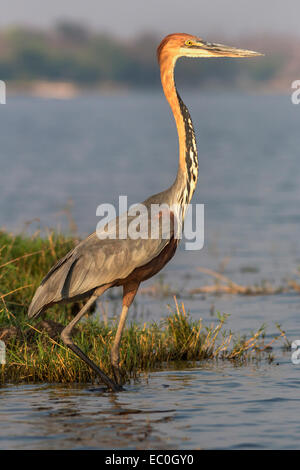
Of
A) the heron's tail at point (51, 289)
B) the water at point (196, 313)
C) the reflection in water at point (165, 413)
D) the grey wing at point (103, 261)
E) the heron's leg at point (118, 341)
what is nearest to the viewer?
the reflection in water at point (165, 413)

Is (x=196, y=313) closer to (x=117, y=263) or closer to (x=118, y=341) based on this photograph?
(x=118, y=341)

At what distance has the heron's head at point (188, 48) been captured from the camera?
8898 millimetres

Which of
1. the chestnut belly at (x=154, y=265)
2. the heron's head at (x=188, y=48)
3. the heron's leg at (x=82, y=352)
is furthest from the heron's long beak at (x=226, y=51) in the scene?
the heron's leg at (x=82, y=352)

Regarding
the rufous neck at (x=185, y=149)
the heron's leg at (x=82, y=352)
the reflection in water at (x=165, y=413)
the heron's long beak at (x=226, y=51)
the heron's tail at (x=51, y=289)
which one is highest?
the heron's long beak at (x=226, y=51)

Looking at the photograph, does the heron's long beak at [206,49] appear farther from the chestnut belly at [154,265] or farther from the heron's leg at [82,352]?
the heron's leg at [82,352]

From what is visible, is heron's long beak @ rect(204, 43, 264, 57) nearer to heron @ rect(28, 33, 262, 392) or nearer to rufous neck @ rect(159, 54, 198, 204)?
heron @ rect(28, 33, 262, 392)

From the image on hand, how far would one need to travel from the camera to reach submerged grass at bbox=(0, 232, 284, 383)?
28.8 ft

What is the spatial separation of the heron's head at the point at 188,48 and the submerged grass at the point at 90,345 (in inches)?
96.4

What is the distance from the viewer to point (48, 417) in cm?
780

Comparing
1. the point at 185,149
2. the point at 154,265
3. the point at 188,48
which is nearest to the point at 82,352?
the point at 154,265

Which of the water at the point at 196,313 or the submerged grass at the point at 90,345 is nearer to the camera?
the water at the point at 196,313

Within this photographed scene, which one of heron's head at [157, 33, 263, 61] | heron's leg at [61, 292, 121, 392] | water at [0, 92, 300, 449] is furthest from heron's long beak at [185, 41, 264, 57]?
water at [0, 92, 300, 449]

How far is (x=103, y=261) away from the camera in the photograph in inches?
330
